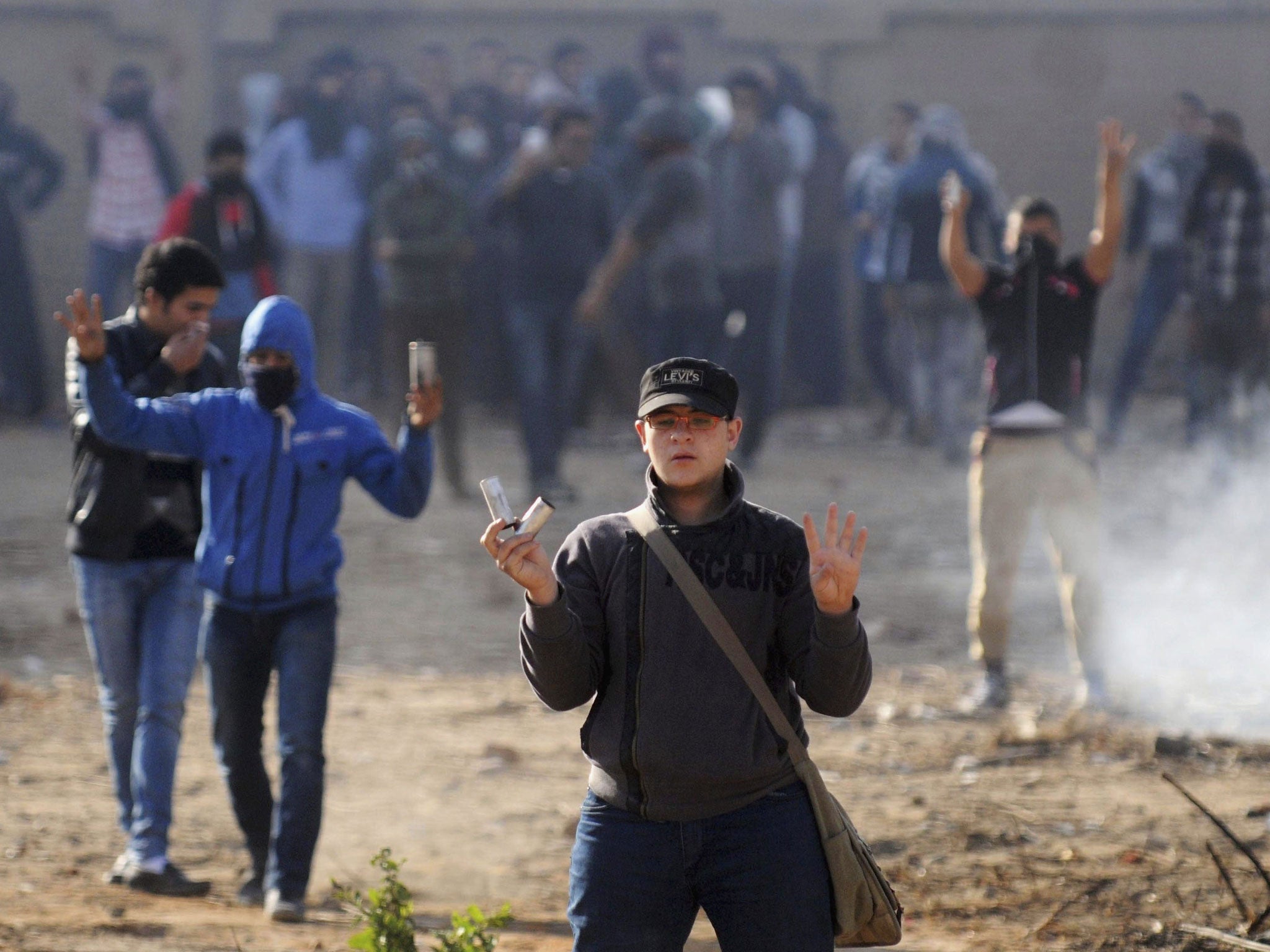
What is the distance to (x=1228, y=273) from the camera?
12508 millimetres

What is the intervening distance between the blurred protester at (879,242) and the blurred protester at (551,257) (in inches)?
134

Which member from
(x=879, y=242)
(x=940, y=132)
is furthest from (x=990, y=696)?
(x=879, y=242)

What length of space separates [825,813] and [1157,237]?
11.7 metres

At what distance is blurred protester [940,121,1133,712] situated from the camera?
7.18 metres

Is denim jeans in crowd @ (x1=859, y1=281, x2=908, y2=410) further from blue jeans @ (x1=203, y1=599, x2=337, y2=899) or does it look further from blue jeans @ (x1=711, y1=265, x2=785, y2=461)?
blue jeans @ (x1=203, y1=599, x2=337, y2=899)

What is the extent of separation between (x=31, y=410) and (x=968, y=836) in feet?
35.8

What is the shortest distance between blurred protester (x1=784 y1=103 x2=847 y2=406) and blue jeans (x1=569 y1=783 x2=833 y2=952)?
1224 cm

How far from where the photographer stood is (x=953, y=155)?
42.6 ft

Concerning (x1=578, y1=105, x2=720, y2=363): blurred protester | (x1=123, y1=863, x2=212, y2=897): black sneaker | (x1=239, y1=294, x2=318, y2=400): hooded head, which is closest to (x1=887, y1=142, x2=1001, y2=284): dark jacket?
(x1=578, y1=105, x2=720, y2=363): blurred protester

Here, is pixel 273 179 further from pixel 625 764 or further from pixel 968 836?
pixel 625 764

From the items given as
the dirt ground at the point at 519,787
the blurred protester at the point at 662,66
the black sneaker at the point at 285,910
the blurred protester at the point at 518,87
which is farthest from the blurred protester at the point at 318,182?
the black sneaker at the point at 285,910

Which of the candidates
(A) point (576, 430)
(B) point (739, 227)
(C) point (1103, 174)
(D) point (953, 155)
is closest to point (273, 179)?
(A) point (576, 430)

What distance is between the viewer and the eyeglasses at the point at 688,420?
3.35m

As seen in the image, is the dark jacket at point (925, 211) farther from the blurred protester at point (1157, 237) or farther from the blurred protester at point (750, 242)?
the blurred protester at point (1157, 237)
